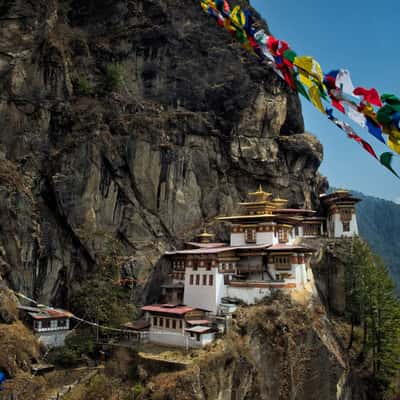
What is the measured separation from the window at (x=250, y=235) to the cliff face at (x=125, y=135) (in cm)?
667

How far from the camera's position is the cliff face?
36.7 meters

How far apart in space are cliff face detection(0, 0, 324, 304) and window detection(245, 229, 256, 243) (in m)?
6.67

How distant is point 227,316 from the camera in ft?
100

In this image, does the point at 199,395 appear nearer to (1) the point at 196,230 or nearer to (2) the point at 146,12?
(1) the point at 196,230

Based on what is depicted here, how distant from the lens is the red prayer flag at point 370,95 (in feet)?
17.4

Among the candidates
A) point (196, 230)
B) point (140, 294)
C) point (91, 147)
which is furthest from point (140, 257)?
point (91, 147)

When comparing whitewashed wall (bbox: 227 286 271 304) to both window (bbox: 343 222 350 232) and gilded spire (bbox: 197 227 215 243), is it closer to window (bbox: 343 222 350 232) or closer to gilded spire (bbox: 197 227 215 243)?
gilded spire (bbox: 197 227 215 243)

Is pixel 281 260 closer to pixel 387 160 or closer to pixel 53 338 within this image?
pixel 53 338

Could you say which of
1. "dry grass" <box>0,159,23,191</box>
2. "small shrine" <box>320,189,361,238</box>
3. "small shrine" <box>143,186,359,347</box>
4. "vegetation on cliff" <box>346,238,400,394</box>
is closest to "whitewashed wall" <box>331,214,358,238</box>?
"small shrine" <box>320,189,361,238</box>

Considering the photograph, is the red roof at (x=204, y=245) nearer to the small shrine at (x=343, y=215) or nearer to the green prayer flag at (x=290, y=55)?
the small shrine at (x=343, y=215)

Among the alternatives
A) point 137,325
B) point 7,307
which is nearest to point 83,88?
point 7,307

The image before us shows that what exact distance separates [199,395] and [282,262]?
14.3 m

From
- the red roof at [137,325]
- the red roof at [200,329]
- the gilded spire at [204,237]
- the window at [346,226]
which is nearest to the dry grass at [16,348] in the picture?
the red roof at [137,325]

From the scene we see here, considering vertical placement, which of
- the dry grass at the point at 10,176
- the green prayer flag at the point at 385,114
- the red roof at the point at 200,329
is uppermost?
the dry grass at the point at 10,176
